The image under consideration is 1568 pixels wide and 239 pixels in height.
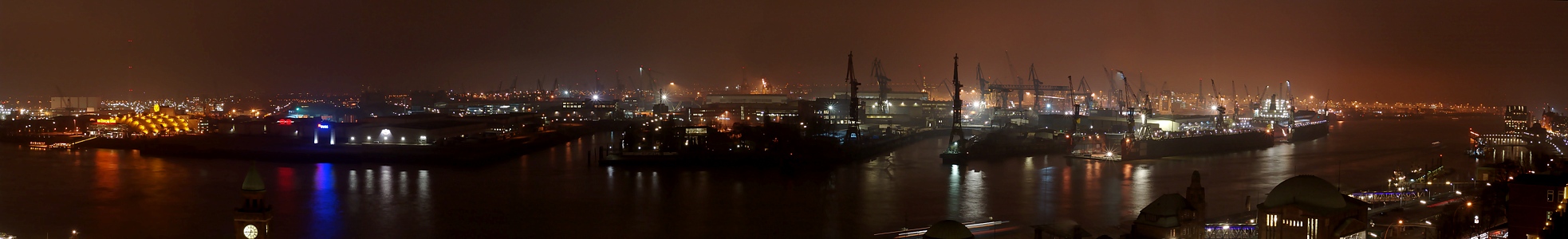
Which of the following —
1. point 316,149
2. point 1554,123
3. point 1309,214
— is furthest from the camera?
point 1554,123

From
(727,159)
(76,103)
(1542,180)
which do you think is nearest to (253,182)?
(1542,180)

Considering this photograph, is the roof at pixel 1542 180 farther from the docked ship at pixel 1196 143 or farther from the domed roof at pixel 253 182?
the docked ship at pixel 1196 143

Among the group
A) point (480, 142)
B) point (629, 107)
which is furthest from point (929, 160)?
point (629, 107)

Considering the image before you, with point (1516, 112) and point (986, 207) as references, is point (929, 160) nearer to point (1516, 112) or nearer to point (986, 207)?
point (986, 207)

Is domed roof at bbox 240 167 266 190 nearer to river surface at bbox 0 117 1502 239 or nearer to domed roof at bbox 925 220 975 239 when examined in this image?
domed roof at bbox 925 220 975 239

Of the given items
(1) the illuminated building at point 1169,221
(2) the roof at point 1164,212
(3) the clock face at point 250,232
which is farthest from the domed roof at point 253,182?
(2) the roof at point 1164,212

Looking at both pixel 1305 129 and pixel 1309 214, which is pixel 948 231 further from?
pixel 1305 129
